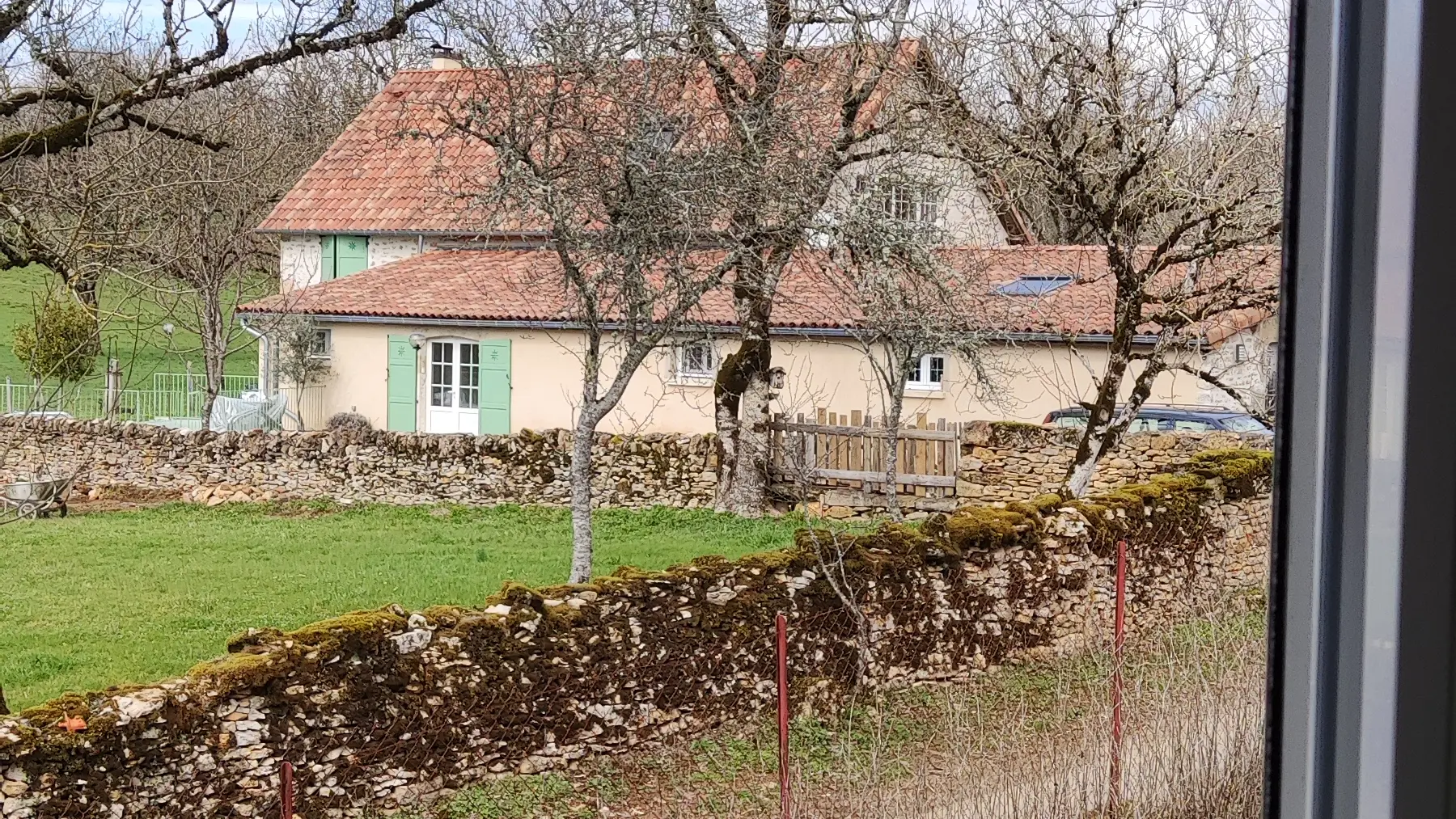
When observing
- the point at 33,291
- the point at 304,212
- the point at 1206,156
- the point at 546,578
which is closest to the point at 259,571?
the point at 546,578

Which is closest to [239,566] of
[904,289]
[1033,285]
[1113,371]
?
[904,289]

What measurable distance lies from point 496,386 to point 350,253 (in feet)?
11.7

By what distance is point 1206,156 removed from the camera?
240 inches

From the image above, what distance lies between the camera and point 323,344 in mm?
14969

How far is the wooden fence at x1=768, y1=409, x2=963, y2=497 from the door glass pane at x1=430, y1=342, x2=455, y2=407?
4.28 meters

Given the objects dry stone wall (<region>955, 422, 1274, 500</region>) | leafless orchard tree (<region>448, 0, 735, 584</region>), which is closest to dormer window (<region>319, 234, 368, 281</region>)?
dry stone wall (<region>955, 422, 1274, 500</region>)

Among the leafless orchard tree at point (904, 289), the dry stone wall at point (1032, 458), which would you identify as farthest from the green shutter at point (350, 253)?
the leafless orchard tree at point (904, 289)

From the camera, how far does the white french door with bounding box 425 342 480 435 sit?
47.4 feet

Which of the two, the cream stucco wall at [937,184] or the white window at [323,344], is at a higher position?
the cream stucco wall at [937,184]

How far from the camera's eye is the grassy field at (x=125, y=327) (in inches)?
178

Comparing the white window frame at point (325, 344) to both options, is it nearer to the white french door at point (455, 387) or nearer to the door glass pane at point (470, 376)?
the white french door at point (455, 387)

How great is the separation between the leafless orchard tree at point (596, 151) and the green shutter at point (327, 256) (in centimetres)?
997

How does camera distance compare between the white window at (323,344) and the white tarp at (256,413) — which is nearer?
the white window at (323,344)

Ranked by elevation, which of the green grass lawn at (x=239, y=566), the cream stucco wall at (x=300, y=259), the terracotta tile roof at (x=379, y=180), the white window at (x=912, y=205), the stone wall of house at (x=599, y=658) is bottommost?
the green grass lawn at (x=239, y=566)
